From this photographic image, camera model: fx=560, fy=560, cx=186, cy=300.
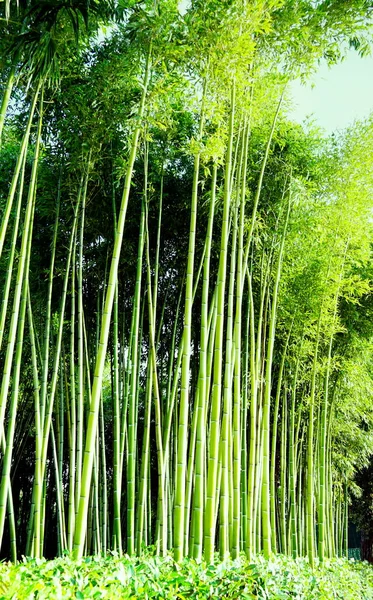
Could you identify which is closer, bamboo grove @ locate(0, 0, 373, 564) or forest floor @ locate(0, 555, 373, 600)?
forest floor @ locate(0, 555, 373, 600)

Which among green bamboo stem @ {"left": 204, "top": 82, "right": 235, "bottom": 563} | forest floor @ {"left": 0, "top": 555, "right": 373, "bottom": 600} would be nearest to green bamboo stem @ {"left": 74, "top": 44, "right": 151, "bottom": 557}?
forest floor @ {"left": 0, "top": 555, "right": 373, "bottom": 600}

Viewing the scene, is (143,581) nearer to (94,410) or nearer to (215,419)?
(94,410)

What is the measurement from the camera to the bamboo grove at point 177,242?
137 inches

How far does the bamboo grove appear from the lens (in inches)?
137

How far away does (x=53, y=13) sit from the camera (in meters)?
3.02

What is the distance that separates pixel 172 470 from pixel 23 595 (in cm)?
519

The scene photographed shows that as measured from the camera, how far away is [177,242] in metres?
6.48

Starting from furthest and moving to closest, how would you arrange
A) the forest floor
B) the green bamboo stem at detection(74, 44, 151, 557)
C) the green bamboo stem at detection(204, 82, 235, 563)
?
the green bamboo stem at detection(204, 82, 235, 563), the green bamboo stem at detection(74, 44, 151, 557), the forest floor

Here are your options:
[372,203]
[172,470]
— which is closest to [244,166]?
[372,203]

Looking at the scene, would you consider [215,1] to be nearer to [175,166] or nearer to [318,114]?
[175,166]

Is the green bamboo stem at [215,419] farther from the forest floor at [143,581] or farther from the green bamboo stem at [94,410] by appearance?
the green bamboo stem at [94,410]

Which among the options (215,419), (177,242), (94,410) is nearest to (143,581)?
(94,410)

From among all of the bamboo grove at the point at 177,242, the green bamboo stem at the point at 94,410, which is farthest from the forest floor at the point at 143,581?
the bamboo grove at the point at 177,242

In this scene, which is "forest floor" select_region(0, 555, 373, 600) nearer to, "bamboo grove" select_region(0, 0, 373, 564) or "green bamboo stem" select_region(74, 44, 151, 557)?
"green bamboo stem" select_region(74, 44, 151, 557)
